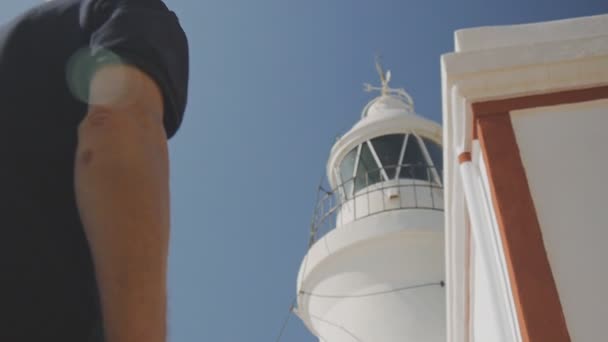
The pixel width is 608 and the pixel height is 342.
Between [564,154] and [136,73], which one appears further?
[564,154]

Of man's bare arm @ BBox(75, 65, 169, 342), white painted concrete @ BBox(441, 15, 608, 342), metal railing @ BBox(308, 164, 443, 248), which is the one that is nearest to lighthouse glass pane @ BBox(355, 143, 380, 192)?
metal railing @ BBox(308, 164, 443, 248)

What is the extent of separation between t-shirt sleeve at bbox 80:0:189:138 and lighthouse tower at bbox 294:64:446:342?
700 centimetres

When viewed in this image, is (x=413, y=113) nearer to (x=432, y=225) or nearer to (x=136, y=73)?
(x=432, y=225)

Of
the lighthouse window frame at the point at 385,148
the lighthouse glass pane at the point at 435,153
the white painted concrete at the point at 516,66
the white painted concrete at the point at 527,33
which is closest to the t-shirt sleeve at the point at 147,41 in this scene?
the white painted concrete at the point at 516,66

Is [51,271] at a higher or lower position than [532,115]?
lower

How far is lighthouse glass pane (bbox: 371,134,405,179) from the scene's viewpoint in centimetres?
992

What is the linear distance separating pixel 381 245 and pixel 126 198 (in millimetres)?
7688

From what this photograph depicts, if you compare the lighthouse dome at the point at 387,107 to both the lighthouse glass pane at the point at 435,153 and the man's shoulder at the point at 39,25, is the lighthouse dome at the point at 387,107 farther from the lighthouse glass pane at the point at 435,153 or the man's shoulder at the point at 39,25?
the man's shoulder at the point at 39,25

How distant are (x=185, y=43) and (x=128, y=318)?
1.81ft

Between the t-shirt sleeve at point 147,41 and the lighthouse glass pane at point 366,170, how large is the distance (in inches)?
343

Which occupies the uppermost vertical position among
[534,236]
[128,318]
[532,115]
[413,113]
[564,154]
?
[413,113]

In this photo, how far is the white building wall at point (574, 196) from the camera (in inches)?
117

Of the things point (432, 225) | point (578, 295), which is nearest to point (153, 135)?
point (578, 295)

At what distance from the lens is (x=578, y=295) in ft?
9.78
